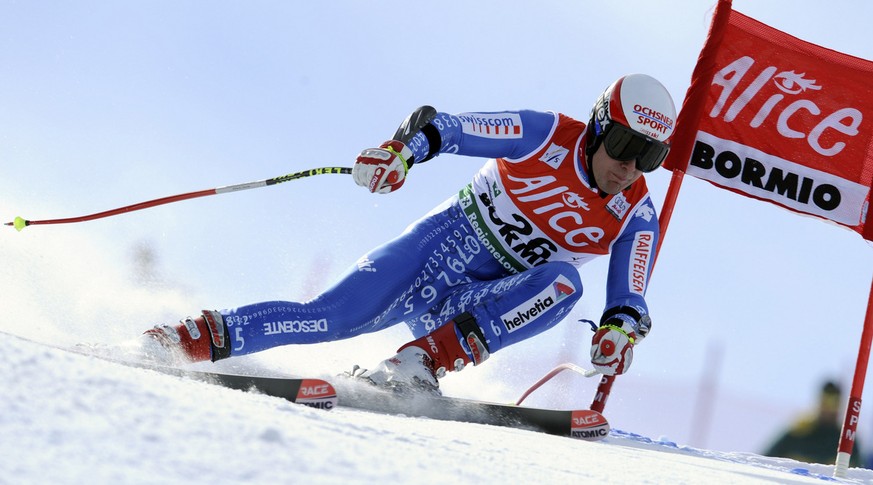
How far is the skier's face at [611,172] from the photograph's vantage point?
4.36 meters

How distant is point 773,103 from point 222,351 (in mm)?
3637

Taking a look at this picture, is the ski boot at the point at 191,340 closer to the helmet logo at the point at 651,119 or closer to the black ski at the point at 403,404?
the black ski at the point at 403,404

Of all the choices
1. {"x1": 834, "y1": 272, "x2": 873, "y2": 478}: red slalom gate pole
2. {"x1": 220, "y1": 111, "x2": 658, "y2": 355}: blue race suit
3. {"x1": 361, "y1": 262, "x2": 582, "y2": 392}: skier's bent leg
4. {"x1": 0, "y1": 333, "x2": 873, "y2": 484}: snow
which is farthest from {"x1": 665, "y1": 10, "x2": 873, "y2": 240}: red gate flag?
{"x1": 0, "y1": 333, "x2": 873, "y2": 484}: snow

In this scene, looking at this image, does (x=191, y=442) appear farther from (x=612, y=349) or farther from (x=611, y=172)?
(x=611, y=172)

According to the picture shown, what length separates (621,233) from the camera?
4570 mm

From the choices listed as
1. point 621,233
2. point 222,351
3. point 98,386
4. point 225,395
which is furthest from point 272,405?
point 621,233

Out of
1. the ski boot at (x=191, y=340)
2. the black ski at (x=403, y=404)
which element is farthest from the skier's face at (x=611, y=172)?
the ski boot at (x=191, y=340)

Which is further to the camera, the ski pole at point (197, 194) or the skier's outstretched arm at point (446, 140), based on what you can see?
the ski pole at point (197, 194)

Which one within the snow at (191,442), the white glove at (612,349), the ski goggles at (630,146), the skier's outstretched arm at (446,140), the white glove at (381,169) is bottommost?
the snow at (191,442)

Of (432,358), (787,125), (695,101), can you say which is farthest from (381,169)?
(787,125)

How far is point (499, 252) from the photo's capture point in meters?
4.66

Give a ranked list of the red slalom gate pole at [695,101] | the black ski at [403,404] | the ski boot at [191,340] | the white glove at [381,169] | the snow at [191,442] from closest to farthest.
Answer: the snow at [191,442] → the black ski at [403,404] → the ski boot at [191,340] → the white glove at [381,169] → the red slalom gate pole at [695,101]

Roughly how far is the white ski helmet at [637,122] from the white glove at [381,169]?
1049 millimetres

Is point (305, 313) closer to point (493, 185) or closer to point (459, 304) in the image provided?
point (459, 304)
